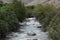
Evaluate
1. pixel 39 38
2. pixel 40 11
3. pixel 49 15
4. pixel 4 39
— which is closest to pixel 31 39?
pixel 39 38

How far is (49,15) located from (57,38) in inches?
252

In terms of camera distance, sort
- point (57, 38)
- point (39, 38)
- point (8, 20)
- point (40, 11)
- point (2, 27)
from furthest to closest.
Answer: point (40, 11), point (8, 20), point (39, 38), point (2, 27), point (57, 38)

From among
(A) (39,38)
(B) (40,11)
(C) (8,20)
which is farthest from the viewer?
(B) (40,11)

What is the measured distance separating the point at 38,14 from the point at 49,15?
11.9ft

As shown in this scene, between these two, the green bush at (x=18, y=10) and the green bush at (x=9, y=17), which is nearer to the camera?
the green bush at (x=9, y=17)

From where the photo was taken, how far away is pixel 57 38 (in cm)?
1187

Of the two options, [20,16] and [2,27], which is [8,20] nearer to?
[2,27]

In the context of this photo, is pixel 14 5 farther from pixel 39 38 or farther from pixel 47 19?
pixel 39 38

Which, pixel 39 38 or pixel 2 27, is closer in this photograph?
pixel 2 27

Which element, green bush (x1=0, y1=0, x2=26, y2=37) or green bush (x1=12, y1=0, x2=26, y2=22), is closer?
green bush (x1=0, y1=0, x2=26, y2=37)

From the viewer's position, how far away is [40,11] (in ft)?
70.6

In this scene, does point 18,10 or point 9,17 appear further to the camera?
point 18,10

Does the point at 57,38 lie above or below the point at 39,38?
above

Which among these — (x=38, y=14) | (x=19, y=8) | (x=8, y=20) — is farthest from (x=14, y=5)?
(x=8, y=20)
